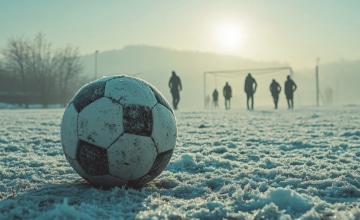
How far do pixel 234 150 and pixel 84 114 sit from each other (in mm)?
2993

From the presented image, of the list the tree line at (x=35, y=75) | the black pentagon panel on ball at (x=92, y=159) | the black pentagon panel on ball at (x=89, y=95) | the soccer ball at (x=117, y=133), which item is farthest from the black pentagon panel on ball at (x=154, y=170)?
the tree line at (x=35, y=75)

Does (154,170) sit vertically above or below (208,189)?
above

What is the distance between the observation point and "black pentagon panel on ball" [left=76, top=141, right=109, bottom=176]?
299 cm

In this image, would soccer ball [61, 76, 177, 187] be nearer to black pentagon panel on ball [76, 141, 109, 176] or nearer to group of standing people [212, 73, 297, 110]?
black pentagon panel on ball [76, 141, 109, 176]

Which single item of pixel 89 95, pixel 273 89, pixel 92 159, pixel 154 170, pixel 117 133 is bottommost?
pixel 154 170

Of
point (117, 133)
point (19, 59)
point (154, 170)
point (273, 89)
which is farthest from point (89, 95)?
point (19, 59)

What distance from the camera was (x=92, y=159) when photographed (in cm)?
303

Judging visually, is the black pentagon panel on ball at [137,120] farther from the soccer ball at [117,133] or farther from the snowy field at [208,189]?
the snowy field at [208,189]

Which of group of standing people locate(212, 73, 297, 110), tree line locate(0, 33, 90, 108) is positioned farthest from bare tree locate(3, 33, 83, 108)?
group of standing people locate(212, 73, 297, 110)

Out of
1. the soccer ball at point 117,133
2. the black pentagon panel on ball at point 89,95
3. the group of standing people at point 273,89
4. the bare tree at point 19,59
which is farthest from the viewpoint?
the bare tree at point 19,59

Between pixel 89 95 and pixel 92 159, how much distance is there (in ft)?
1.89

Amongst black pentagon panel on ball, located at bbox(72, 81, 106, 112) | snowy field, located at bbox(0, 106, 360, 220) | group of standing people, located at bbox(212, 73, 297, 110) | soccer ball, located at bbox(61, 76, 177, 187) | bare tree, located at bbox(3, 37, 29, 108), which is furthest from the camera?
bare tree, located at bbox(3, 37, 29, 108)

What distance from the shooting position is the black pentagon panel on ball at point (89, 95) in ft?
10.3

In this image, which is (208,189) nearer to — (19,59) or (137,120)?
(137,120)
